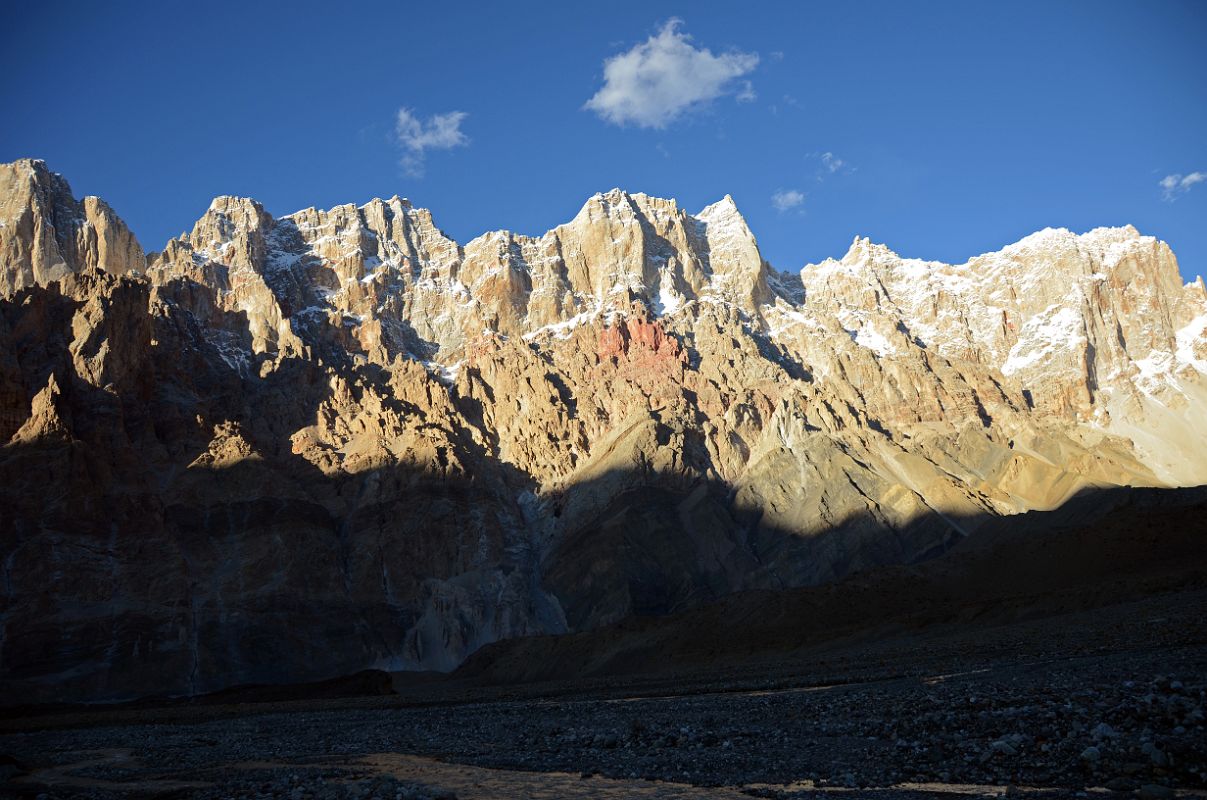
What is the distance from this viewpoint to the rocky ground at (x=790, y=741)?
66.0 ft

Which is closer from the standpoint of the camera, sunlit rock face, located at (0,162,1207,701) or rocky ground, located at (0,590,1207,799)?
rocky ground, located at (0,590,1207,799)

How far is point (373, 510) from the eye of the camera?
582 feet

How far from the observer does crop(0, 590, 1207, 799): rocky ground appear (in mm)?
20125

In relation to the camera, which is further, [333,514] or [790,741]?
[333,514]

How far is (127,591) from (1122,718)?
144 meters

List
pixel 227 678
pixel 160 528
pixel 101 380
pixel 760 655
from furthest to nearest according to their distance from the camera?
pixel 101 380 < pixel 160 528 < pixel 227 678 < pixel 760 655

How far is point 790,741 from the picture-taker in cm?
2811

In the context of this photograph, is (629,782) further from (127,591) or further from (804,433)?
(804,433)

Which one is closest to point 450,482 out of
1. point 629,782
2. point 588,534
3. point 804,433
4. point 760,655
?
point 588,534

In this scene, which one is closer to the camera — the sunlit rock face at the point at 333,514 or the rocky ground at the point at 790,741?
the rocky ground at the point at 790,741

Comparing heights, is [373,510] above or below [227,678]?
above

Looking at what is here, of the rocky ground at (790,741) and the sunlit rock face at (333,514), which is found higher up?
the sunlit rock face at (333,514)

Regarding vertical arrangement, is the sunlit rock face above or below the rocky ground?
above

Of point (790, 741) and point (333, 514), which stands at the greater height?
point (333, 514)
